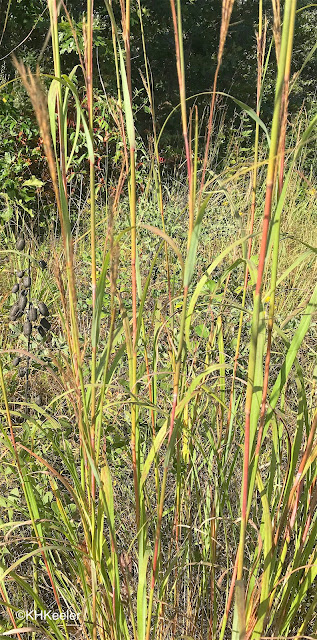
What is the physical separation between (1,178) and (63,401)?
225 centimetres

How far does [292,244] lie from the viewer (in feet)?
11.1

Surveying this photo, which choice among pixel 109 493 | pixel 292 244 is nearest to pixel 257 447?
pixel 109 493

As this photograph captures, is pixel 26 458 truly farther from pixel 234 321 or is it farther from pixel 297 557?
pixel 234 321

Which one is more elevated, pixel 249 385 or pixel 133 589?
pixel 249 385

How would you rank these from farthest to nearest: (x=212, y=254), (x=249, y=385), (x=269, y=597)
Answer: (x=212, y=254), (x=269, y=597), (x=249, y=385)

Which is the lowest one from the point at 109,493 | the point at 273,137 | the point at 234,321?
the point at 234,321

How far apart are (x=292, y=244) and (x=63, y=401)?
207cm

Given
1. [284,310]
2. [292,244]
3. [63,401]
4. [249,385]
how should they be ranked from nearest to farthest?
[249,385]
[63,401]
[284,310]
[292,244]

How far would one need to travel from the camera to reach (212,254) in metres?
2.97

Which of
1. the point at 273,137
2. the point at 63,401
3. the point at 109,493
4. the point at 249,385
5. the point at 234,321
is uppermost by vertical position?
the point at 273,137

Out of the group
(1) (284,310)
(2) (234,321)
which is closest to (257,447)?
(2) (234,321)

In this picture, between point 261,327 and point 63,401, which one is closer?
point 261,327

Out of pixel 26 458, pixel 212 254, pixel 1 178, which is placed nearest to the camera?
pixel 26 458

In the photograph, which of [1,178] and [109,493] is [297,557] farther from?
[1,178]
